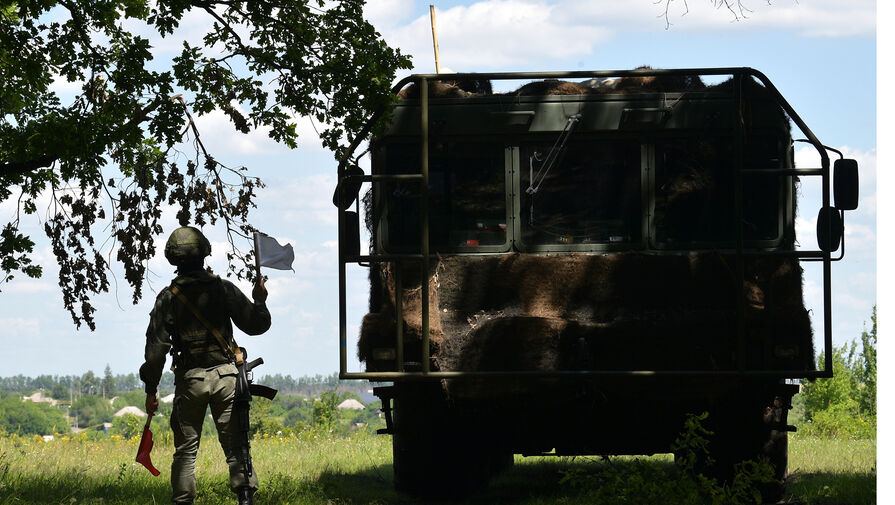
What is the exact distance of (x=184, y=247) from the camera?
26.3 ft

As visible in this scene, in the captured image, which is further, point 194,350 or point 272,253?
point 272,253

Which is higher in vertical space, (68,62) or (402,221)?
(68,62)

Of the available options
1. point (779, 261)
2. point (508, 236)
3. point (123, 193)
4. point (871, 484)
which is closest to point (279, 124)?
point (123, 193)

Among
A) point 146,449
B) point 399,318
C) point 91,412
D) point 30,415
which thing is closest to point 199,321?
point 146,449

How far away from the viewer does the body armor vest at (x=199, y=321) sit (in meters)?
7.93

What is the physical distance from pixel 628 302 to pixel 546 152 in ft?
4.35

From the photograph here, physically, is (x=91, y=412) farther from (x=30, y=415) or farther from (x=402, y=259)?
(x=402, y=259)

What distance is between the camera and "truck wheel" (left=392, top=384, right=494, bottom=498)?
8828mm

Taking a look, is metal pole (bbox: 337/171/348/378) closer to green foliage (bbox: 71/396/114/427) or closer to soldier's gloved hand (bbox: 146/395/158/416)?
soldier's gloved hand (bbox: 146/395/158/416)

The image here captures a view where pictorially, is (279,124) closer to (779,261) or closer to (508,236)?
(508,236)

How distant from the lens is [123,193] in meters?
12.0

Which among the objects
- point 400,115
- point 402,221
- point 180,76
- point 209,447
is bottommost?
point 209,447

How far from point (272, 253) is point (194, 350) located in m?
0.89

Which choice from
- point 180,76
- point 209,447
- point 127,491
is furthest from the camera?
point 209,447
